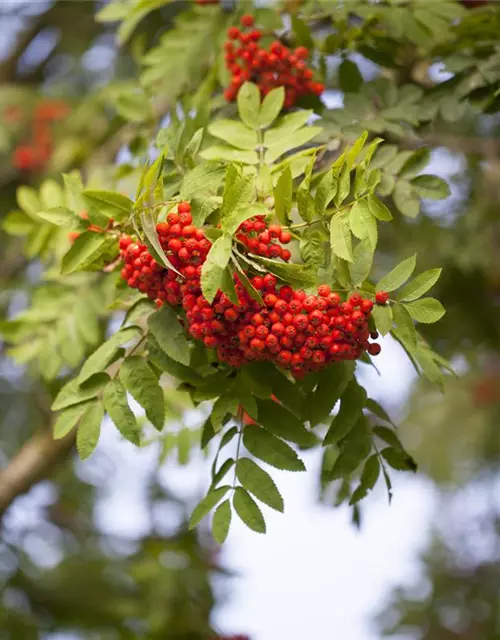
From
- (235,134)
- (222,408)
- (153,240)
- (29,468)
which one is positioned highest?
(153,240)

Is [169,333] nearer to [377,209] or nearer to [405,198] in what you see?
[377,209]

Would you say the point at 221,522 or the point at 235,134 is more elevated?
the point at 235,134

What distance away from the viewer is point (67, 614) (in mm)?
3010

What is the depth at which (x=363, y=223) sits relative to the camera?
3.88 feet

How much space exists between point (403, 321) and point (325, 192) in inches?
8.7

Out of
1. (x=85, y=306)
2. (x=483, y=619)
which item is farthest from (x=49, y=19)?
(x=483, y=619)

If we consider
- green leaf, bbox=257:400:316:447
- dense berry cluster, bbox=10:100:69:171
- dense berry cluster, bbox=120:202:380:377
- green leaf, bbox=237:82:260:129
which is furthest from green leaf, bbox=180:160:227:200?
dense berry cluster, bbox=10:100:69:171

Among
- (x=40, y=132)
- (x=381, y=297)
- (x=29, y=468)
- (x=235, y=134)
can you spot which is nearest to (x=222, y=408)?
(x=381, y=297)

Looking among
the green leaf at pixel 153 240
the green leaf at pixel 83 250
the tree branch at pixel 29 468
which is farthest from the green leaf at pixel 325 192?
the tree branch at pixel 29 468

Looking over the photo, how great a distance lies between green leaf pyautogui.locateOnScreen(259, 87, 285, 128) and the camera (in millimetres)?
1465

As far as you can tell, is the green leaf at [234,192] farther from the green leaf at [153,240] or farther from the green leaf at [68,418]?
the green leaf at [68,418]

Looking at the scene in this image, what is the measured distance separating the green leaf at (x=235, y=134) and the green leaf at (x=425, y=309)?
0.42 m

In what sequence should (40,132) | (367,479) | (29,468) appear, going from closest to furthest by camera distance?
(367,479) → (29,468) → (40,132)

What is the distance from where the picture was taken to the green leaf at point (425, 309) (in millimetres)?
1215
